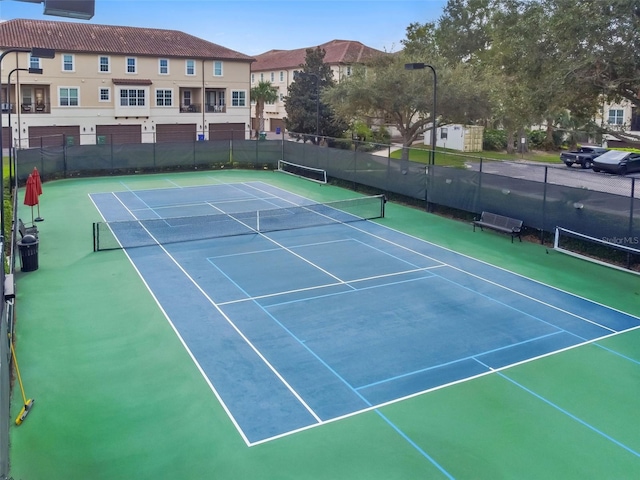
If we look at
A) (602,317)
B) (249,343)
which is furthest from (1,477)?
(602,317)

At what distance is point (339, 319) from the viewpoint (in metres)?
12.6

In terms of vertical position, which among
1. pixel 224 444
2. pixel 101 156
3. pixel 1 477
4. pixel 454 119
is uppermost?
pixel 454 119

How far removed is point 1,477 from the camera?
582 cm

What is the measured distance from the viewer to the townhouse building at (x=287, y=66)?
68250mm

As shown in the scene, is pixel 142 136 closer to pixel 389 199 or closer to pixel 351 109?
pixel 351 109

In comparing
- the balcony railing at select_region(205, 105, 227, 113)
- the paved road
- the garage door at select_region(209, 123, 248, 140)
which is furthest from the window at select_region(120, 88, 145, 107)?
the paved road

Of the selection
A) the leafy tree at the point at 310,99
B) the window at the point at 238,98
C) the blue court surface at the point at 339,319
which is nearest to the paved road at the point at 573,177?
the leafy tree at the point at 310,99

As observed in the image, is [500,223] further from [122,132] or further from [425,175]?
[122,132]

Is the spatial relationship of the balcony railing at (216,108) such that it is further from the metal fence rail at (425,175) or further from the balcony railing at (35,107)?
the metal fence rail at (425,175)

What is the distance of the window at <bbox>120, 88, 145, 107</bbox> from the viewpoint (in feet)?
166

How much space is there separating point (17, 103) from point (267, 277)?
39.0m

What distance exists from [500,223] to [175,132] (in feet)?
126

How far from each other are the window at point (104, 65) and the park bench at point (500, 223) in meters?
38.7

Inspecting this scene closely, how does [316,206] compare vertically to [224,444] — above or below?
above
